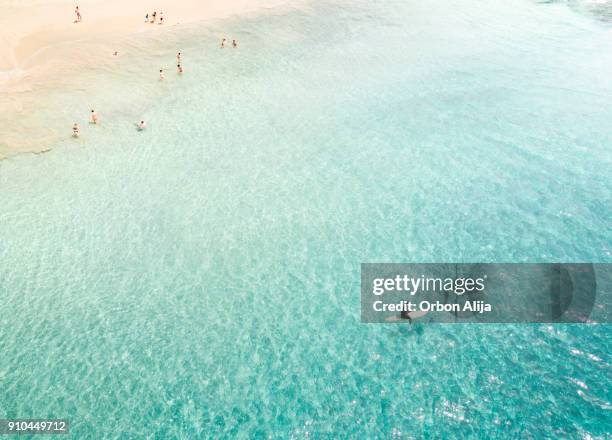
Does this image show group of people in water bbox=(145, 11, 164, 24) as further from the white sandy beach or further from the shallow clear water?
the shallow clear water

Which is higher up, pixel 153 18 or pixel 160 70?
pixel 153 18

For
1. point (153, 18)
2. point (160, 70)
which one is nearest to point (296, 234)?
point (160, 70)

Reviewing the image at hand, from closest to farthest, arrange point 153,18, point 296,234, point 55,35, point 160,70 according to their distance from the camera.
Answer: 1. point 296,234
2. point 160,70
3. point 55,35
4. point 153,18

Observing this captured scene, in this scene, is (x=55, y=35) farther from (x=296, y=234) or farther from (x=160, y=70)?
(x=296, y=234)

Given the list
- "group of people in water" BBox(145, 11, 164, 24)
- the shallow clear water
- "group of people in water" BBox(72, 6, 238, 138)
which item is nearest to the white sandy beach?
"group of people in water" BBox(145, 11, 164, 24)

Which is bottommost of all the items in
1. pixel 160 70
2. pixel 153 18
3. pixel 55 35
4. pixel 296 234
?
pixel 296 234

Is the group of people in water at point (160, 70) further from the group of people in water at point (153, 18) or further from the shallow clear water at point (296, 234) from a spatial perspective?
the shallow clear water at point (296, 234)

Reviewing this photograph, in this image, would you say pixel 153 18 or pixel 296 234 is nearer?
pixel 296 234

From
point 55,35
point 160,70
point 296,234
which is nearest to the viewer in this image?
point 296,234
